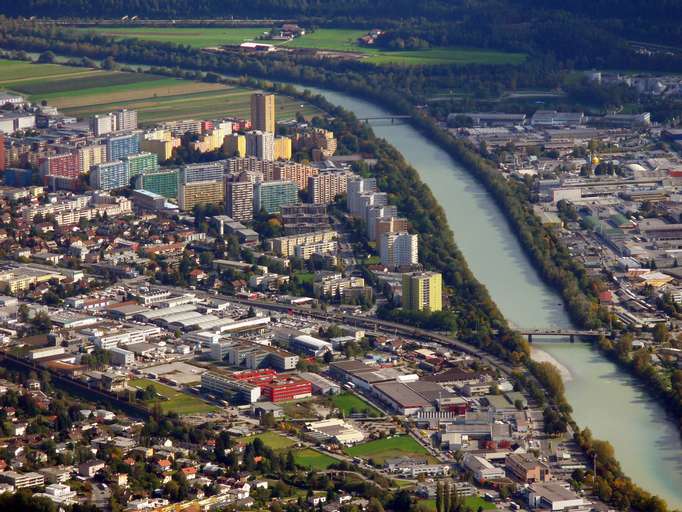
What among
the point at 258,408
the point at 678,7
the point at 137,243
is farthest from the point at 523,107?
the point at 258,408

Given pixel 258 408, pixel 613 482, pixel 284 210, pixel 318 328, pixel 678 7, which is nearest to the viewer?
pixel 613 482

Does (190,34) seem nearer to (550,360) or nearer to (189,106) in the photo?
(189,106)

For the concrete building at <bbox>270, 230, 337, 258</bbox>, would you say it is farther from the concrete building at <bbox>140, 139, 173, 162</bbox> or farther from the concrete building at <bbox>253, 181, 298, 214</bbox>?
the concrete building at <bbox>140, 139, 173, 162</bbox>

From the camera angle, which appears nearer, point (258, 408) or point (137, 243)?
point (258, 408)

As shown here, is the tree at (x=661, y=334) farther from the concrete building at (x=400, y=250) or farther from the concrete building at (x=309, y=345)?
the concrete building at (x=400, y=250)

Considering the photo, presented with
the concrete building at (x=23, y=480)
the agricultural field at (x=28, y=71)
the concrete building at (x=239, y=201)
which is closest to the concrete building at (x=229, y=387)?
the concrete building at (x=23, y=480)

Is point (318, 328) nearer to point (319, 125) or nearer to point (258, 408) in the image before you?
point (258, 408)
